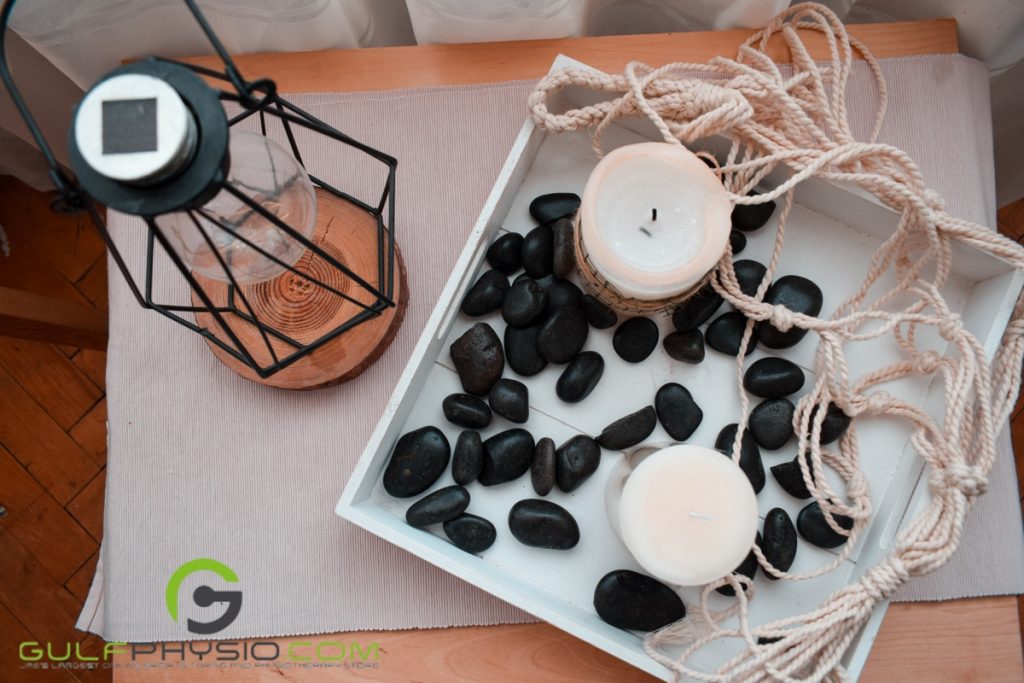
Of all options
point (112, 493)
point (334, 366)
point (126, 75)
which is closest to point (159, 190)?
point (126, 75)

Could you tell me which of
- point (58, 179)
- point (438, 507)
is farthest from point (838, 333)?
point (58, 179)

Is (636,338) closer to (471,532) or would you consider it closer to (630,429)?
(630,429)

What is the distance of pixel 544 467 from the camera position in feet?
1.52

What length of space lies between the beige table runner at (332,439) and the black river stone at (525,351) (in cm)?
8

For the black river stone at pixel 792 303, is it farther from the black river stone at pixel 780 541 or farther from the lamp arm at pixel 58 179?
the lamp arm at pixel 58 179

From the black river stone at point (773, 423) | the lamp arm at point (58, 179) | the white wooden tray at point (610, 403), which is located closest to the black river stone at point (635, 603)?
the white wooden tray at point (610, 403)

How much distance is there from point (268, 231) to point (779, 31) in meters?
0.39

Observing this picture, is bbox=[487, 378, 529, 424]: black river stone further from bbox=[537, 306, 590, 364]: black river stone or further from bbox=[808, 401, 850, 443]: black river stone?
bbox=[808, 401, 850, 443]: black river stone

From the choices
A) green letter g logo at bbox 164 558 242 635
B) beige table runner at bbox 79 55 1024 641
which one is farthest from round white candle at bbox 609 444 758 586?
green letter g logo at bbox 164 558 242 635

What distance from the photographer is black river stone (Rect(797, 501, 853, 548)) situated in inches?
17.8

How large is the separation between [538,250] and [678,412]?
141 mm

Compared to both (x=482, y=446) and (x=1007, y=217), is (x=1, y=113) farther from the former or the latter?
(x=1007, y=217)

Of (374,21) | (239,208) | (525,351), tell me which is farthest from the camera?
(374,21)

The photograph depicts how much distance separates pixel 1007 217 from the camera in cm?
85
